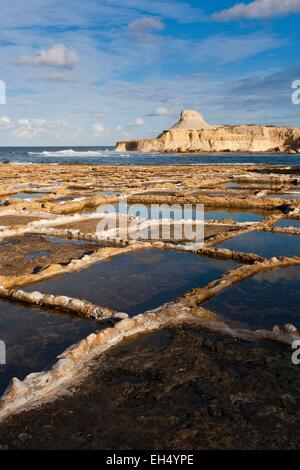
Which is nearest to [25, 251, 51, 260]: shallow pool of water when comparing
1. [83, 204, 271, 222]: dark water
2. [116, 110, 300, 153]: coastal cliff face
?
[83, 204, 271, 222]: dark water

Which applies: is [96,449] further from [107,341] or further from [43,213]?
[43,213]

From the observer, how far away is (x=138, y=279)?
28.1 ft

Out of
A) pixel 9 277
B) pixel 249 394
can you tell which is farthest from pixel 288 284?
pixel 9 277

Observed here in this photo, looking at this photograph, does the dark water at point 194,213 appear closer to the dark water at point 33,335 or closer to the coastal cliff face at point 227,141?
the dark water at point 33,335

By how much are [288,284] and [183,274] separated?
2.23 meters

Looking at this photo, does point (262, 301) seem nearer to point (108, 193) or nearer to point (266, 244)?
point (266, 244)

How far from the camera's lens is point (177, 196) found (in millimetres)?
21141

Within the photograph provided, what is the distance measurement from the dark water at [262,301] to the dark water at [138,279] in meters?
0.88

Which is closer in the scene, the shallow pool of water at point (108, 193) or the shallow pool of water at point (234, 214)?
the shallow pool of water at point (234, 214)

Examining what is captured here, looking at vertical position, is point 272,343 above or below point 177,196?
below

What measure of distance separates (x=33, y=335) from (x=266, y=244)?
7.65m

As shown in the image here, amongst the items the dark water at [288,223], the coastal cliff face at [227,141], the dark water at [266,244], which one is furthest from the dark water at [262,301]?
the coastal cliff face at [227,141]

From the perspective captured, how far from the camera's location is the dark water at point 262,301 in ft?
21.1

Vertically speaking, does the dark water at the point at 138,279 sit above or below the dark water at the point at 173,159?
below
